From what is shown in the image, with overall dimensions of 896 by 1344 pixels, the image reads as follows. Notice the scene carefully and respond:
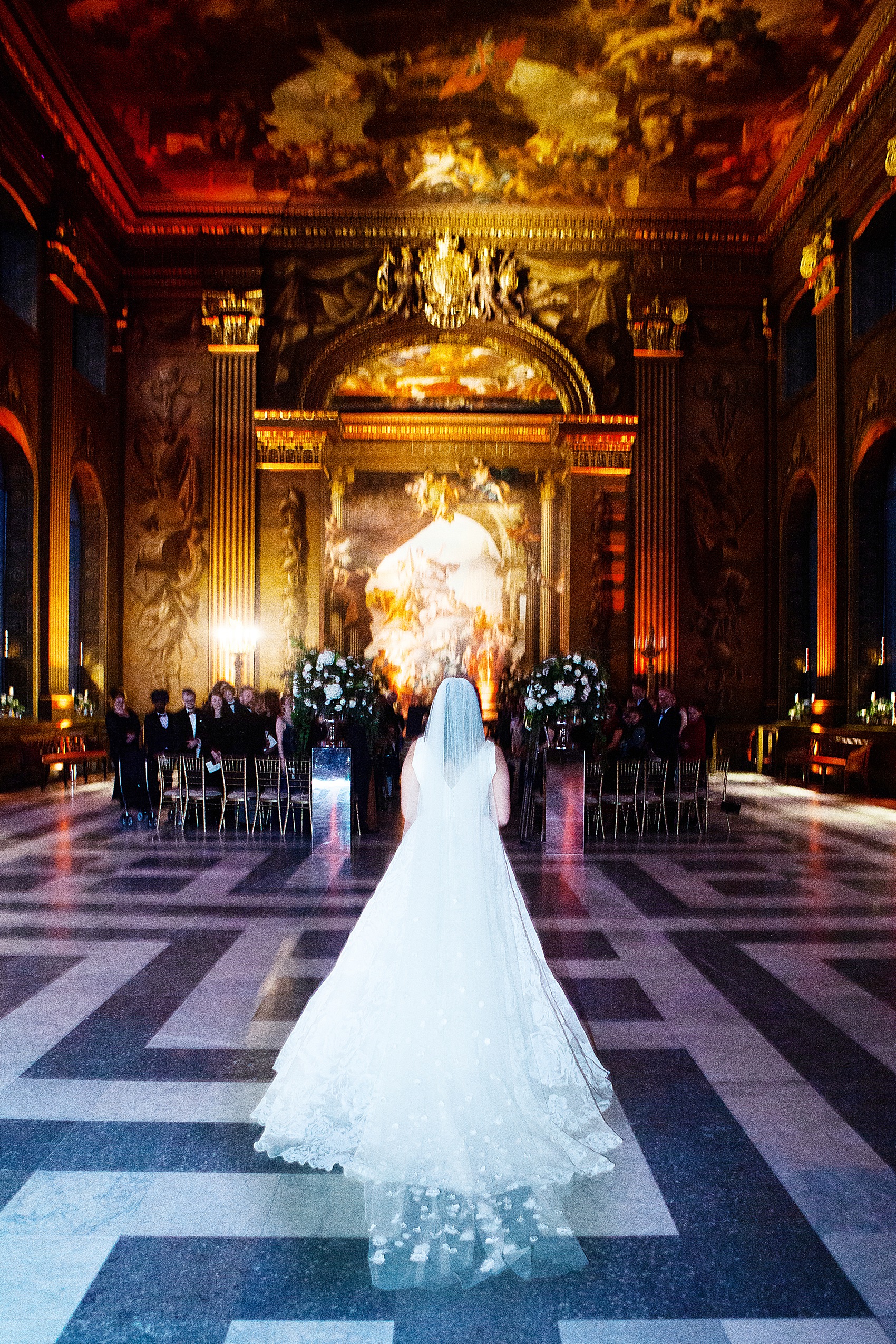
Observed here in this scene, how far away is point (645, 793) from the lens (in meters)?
11.0

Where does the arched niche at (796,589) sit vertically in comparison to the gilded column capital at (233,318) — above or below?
below

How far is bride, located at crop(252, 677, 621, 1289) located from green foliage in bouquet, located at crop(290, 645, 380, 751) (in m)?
6.76

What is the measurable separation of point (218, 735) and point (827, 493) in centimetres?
1099

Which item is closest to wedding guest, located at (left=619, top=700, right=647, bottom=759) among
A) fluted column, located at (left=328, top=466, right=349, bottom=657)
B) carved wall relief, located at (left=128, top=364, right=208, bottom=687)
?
carved wall relief, located at (left=128, top=364, right=208, bottom=687)

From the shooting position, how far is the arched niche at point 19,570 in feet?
50.2

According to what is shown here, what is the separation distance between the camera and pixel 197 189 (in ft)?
60.6

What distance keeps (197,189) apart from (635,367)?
9.00m

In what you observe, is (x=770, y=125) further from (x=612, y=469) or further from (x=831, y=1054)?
(x=831, y=1054)

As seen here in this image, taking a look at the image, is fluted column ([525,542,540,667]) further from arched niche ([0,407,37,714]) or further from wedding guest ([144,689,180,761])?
wedding guest ([144,689,180,761])

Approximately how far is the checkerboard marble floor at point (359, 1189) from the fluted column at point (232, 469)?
38.0ft

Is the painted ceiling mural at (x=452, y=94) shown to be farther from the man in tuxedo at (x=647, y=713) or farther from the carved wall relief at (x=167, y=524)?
the man in tuxedo at (x=647, y=713)

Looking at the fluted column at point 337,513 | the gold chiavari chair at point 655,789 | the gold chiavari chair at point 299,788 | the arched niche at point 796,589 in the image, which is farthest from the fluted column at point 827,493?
the fluted column at point 337,513

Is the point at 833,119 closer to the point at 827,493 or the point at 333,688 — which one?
the point at 827,493

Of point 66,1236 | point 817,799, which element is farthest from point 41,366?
point 66,1236
